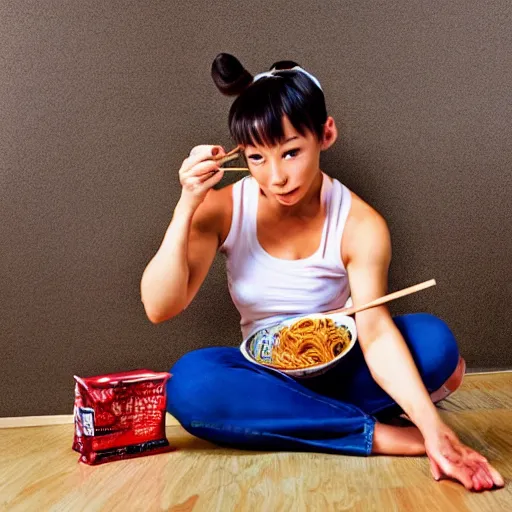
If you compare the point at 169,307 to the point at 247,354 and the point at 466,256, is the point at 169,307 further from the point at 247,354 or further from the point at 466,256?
the point at 466,256

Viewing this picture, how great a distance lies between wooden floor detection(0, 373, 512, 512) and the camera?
115 cm

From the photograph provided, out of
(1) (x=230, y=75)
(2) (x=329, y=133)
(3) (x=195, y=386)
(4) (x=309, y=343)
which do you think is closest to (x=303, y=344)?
(4) (x=309, y=343)

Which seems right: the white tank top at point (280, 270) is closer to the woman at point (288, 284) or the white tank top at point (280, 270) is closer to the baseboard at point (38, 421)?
the woman at point (288, 284)

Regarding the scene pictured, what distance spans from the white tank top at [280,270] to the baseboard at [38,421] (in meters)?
0.45

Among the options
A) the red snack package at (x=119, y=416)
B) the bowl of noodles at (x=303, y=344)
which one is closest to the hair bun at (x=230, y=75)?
the bowl of noodles at (x=303, y=344)

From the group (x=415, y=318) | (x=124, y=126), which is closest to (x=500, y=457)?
(x=415, y=318)

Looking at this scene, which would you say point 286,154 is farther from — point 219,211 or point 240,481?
point 240,481

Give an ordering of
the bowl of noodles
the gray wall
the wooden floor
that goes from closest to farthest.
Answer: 1. the wooden floor
2. the bowl of noodles
3. the gray wall

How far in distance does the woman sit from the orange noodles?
0.13 ft

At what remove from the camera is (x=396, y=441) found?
1477 millimetres

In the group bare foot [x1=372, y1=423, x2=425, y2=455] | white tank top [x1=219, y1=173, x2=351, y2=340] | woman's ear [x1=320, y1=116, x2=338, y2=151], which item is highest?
woman's ear [x1=320, y1=116, x2=338, y2=151]

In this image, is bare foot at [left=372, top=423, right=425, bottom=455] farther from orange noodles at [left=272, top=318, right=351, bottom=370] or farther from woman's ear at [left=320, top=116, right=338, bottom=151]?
woman's ear at [left=320, top=116, right=338, bottom=151]

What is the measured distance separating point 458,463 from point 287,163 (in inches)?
26.2

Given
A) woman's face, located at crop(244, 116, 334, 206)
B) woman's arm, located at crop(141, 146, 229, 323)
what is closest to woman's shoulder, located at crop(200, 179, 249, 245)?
woman's arm, located at crop(141, 146, 229, 323)
